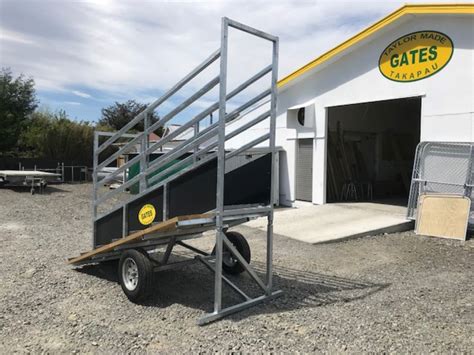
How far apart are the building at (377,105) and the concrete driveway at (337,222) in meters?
1.29

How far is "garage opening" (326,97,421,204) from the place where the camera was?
Result: 14.0 metres

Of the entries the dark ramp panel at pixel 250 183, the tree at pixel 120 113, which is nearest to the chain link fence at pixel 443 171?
the dark ramp panel at pixel 250 183

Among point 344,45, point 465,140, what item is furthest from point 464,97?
point 344,45

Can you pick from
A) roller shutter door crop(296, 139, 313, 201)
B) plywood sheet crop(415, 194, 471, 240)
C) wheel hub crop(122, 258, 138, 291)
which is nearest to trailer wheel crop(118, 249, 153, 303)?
wheel hub crop(122, 258, 138, 291)

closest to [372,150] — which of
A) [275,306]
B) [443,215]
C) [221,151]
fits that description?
[443,215]

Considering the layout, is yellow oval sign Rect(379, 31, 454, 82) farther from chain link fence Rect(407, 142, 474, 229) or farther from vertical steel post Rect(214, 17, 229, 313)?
vertical steel post Rect(214, 17, 229, 313)

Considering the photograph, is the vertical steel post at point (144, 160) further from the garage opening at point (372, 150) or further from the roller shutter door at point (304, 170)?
the garage opening at point (372, 150)

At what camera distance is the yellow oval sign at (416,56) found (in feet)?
31.2

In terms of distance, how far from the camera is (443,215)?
860 centimetres

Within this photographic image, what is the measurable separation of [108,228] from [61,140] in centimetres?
2419

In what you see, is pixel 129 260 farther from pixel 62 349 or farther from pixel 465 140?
pixel 465 140

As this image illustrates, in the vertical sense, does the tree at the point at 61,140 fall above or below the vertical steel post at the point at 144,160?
above

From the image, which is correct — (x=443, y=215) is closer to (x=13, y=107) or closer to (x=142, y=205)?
(x=142, y=205)

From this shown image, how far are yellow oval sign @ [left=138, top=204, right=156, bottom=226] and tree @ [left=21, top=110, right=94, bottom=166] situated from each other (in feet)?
76.8
